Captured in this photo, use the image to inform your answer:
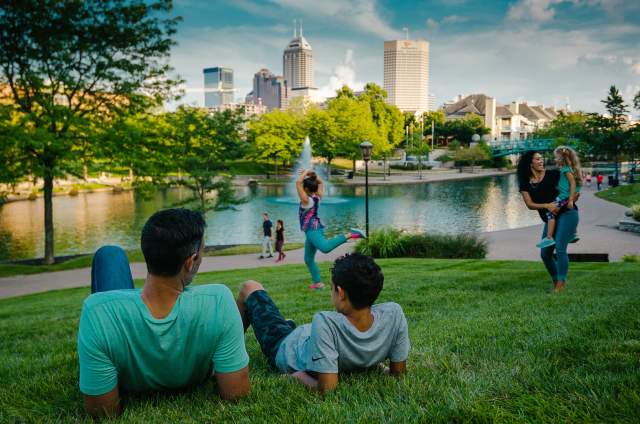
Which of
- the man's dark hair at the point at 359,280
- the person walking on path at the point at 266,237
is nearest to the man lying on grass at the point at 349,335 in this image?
the man's dark hair at the point at 359,280

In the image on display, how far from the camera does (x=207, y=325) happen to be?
93.0 inches

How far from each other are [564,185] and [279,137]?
56889mm

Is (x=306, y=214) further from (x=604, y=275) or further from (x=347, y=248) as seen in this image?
(x=347, y=248)

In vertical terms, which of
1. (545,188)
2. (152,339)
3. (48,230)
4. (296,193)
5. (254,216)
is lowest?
(254,216)

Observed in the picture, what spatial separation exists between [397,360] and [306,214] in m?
5.00

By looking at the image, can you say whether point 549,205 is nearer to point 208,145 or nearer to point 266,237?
point 266,237

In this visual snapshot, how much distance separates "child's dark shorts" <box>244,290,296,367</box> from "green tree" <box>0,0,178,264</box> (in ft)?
46.2

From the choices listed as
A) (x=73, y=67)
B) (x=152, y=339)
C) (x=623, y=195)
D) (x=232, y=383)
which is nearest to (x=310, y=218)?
(x=232, y=383)

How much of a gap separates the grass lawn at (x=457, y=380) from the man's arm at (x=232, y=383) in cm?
5

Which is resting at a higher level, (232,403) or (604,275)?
(232,403)

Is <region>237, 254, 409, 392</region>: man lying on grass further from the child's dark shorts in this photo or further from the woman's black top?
the woman's black top

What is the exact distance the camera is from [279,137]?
204 feet

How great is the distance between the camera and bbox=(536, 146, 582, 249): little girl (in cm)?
664

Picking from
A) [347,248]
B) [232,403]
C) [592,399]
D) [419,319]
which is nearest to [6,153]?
[347,248]
